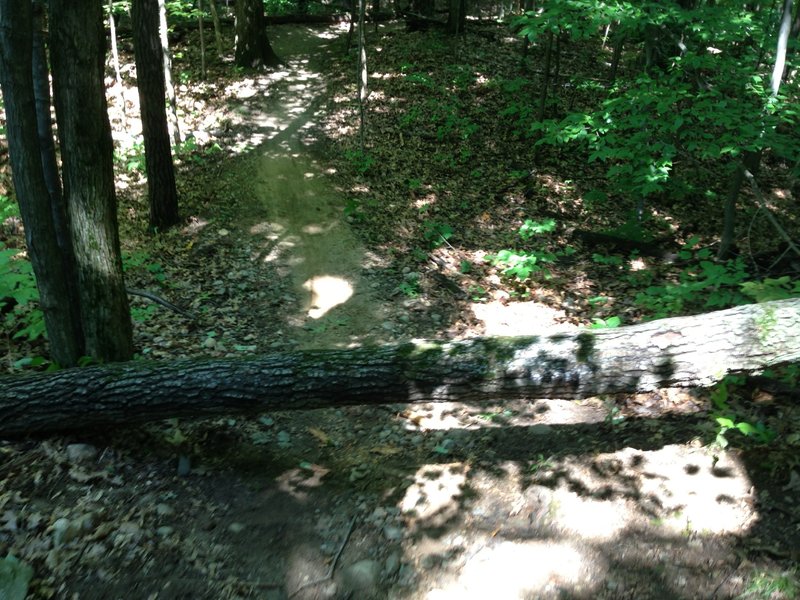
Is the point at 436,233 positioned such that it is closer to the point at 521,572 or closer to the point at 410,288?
the point at 410,288

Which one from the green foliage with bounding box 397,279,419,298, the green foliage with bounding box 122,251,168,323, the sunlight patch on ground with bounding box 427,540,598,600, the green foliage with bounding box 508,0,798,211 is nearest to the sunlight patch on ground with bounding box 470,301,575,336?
the green foliage with bounding box 397,279,419,298

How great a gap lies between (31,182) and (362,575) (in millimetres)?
4034

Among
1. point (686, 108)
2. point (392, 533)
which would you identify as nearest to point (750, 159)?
point (686, 108)

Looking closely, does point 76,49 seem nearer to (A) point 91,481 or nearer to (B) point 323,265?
(A) point 91,481

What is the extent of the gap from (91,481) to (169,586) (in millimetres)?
1199

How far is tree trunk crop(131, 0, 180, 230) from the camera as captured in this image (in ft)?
31.6

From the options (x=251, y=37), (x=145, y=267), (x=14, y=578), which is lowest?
(x=145, y=267)

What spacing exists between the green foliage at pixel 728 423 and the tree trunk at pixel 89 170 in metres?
5.22

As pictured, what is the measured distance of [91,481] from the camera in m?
4.16

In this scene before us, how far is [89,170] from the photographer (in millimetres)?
4602

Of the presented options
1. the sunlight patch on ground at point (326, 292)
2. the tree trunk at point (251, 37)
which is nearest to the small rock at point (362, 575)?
the sunlight patch on ground at point (326, 292)

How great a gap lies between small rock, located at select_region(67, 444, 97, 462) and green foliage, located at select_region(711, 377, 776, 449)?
16.1 feet

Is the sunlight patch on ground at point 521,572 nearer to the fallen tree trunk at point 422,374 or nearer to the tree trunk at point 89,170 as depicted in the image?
the fallen tree trunk at point 422,374

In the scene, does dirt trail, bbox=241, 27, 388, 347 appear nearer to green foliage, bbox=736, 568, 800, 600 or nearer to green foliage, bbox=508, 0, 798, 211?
green foliage, bbox=508, 0, 798, 211
